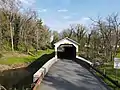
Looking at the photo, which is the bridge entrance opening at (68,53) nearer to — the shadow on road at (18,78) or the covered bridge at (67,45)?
the covered bridge at (67,45)

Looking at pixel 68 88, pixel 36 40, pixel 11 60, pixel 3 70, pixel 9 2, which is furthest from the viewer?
pixel 36 40

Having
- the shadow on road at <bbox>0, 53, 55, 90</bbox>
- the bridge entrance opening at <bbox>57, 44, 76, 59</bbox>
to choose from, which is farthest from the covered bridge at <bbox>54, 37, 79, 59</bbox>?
the shadow on road at <bbox>0, 53, 55, 90</bbox>

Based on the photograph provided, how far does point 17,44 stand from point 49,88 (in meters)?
49.9

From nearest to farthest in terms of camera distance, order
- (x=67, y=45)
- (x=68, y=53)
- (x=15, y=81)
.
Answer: (x=15, y=81)
(x=67, y=45)
(x=68, y=53)

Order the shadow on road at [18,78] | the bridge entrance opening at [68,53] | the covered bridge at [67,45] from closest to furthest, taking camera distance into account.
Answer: the shadow on road at [18,78] < the covered bridge at [67,45] < the bridge entrance opening at [68,53]

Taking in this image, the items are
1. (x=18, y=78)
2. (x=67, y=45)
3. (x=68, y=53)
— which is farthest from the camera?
(x=68, y=53)

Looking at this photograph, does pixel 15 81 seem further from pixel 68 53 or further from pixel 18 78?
pixel 68 53

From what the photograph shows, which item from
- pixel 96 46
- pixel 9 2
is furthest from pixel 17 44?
pixel 9 2

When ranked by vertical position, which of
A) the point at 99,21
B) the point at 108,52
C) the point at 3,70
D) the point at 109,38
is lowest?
the point at 3,70

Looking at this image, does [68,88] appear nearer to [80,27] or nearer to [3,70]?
[3,70]

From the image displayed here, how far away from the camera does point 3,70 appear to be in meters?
42.3

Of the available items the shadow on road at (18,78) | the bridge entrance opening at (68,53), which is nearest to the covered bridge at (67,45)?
the bridge entrance opening at (68,53)

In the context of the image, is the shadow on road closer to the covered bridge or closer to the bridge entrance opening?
the covered bridge

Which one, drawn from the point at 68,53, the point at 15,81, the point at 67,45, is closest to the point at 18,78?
the point at 15,81
